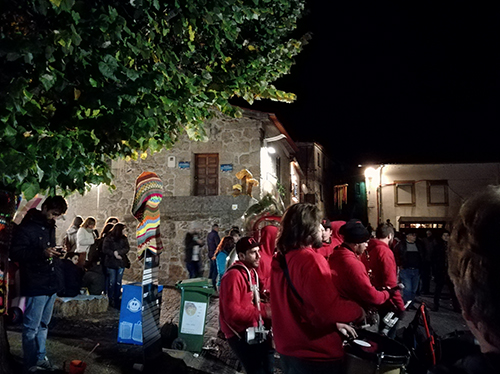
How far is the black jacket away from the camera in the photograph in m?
4.33

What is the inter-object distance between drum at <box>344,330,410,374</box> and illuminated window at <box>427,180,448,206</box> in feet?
104

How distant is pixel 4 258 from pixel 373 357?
13.5ft

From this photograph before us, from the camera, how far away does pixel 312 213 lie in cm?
294

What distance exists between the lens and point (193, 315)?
569 cm

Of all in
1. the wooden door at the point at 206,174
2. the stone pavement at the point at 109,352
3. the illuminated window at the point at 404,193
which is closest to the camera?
the stone pavement at the point at 109,352

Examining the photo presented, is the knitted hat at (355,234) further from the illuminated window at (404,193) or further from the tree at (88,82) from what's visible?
the illuminated window at (404,193)

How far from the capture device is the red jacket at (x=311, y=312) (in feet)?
8.09

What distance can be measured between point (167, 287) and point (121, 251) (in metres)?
4.49

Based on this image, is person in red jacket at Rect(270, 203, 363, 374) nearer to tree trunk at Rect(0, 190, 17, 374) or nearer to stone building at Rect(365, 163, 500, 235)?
tree trunk at Rect(0, 190, 17, 374)

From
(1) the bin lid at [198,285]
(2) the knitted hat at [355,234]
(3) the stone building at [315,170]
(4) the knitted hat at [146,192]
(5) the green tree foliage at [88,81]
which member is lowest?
(1) the bin lid at [198,285]

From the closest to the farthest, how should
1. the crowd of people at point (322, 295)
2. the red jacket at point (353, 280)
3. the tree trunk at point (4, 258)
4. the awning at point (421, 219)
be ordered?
1. the crowd of people at point (322, 295)
2. the red jacket at point (353, 280)
3. the tree trunk at point (4, 258)
4. the awning at point (421, 219)

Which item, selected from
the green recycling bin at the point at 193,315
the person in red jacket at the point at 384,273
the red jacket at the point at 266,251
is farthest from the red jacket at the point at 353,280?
the green recycling bin at the point at 193,315

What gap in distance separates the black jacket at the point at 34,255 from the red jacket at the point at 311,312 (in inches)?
130

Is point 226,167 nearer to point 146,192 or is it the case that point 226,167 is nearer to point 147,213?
point 146,192
